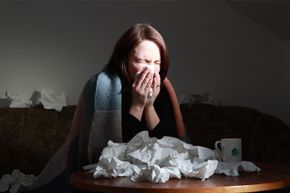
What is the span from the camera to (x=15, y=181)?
2.09 m

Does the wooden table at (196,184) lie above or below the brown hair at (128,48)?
below

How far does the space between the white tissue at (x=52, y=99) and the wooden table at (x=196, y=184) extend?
1244mm

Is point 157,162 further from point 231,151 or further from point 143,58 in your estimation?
point 143,58

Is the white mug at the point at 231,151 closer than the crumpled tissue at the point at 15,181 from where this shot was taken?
Yes

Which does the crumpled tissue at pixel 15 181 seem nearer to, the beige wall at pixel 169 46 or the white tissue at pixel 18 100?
the white tissue at pixel 18 100

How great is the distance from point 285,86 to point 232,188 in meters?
1.74

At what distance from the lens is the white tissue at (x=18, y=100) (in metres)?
2.38

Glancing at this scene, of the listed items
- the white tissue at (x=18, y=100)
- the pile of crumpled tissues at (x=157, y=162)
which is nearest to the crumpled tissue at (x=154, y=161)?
the pile of crumpled tissues at (x=157, y=162)

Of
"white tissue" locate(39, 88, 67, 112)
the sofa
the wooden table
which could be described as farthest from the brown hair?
"white tissue" locate(39, 88, 67, 112)

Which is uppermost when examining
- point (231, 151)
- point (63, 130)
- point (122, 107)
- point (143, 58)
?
point (143, 58)

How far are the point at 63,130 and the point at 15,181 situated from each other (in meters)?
0.34

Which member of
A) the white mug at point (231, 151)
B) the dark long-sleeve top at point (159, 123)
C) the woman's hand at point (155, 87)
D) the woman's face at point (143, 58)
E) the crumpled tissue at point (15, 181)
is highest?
the woman's face at point (143, 58)

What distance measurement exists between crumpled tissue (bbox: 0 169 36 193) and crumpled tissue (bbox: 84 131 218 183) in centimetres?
95

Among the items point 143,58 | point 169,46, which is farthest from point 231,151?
point 169,46
